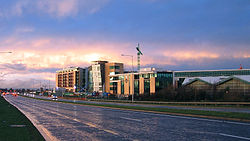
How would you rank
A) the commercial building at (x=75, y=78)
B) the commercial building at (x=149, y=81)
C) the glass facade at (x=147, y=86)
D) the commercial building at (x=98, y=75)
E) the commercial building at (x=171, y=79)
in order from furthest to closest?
1. the commercial building at (x=75, y=78)
2. the commercial building at (x=98, y=75)
3. the glass facade at (x=147, y=86)
4. the commercial building at (x=149, y=81)
5. the commercial building at (x=171, y=79)

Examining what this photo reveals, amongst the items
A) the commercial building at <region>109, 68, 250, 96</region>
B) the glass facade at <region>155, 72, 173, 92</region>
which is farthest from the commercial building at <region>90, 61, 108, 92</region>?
the glass facade at <region>155, 72, 173, 92</region>

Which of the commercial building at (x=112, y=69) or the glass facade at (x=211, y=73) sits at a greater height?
the commercial building at (x=112, y=69)

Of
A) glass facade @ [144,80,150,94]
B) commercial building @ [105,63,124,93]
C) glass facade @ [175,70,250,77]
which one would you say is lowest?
glass facade @ [144,80,150,94]

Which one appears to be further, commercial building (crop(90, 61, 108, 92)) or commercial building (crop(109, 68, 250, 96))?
commercial building (crop(90, 61, 108, 92))

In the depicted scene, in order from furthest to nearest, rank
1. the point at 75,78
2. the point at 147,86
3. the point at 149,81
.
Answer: the point at 75,78 → the point at 147,86 → the point at 149,81

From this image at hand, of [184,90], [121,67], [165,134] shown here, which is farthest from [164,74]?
[165,134]

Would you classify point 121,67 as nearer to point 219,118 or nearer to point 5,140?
point 219,118

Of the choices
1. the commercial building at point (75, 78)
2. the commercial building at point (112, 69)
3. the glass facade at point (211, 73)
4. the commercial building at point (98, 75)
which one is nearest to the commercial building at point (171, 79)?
the glass facade at point (211, 73)

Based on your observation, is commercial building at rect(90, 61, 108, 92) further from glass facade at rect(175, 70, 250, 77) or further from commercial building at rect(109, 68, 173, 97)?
glass facade at rect(175, 70, 250, 77)

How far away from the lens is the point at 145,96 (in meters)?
72.6

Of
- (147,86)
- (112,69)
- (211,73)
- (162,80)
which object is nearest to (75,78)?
(112,69)

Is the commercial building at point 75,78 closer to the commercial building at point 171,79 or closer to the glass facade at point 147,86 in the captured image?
the commercial building at point 171,79

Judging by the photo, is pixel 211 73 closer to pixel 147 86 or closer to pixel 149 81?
pixel 149 81

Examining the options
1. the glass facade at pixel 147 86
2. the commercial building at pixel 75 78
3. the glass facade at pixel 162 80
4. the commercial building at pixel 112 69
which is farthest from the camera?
the commercial building at pixel 75 78
